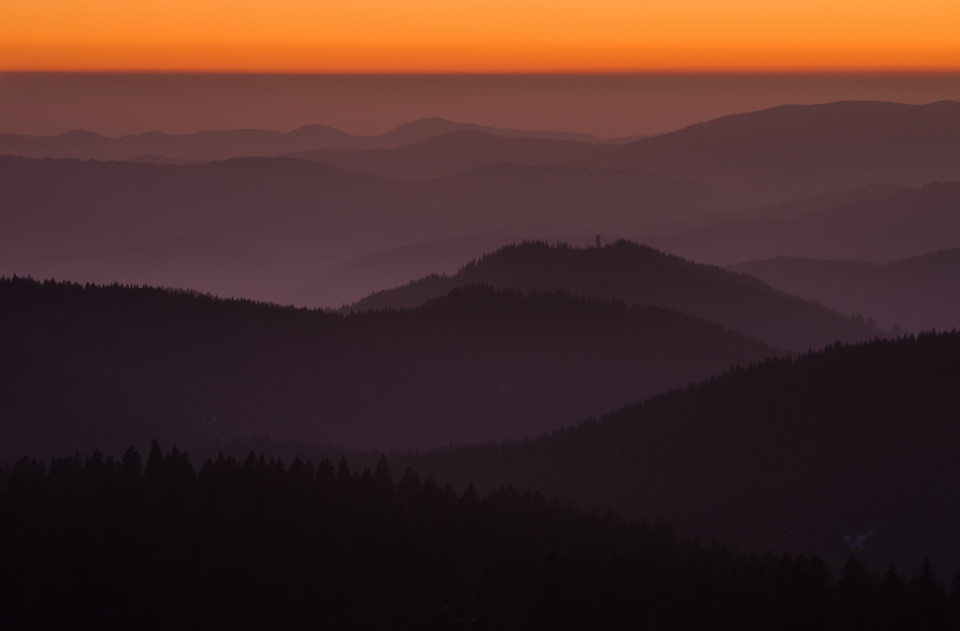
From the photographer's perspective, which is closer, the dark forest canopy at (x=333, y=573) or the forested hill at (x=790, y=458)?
the dark forest canopy at (x=333, y=573)

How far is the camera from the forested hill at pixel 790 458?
142m

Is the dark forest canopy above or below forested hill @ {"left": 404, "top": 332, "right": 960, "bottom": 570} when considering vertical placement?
below

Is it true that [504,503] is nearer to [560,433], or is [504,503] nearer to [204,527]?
[204,527]

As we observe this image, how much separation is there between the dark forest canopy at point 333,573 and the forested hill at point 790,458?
44159 millimetres

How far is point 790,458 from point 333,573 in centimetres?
8432

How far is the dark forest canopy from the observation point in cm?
8356

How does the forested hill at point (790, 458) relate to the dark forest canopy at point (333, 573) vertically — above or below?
above

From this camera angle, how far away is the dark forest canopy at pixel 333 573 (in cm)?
8356

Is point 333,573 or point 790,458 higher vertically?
point 790,458

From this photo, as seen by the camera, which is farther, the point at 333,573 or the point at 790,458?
the point at 790,458

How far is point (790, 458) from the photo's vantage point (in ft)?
529

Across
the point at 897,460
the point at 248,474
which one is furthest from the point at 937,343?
the point at 248,474

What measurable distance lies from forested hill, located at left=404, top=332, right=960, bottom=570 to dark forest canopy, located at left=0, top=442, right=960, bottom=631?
4416cm

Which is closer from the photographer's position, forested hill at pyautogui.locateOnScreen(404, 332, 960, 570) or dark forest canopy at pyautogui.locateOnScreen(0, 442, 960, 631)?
dark forest canopy at pyautogui.locateOnScreen(0, 442, 960, 631)
